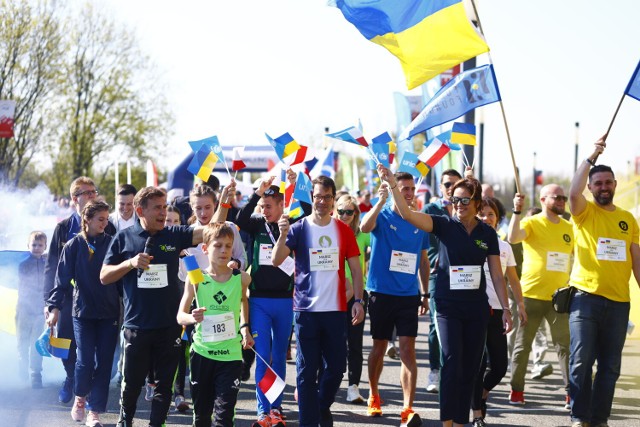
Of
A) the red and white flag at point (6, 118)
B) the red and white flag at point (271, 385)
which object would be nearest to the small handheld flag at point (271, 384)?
the red and white flag at point (271, 385)

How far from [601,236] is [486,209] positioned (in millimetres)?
1328

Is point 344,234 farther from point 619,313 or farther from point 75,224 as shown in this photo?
point 75,224

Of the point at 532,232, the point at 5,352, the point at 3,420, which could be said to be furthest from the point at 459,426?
the point at 5,352

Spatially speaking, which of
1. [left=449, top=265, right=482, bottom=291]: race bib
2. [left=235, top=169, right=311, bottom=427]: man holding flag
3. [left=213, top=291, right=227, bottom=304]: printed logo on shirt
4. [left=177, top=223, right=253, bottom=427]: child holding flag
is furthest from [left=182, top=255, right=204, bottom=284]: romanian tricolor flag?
[left=449, top=265, right=482, bottom=291]: race bib

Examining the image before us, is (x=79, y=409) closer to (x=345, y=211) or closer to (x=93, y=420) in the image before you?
(x=93, y=420)

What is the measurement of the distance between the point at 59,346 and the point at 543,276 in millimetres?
4684

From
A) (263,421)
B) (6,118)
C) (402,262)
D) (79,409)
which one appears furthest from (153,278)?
(6,118)

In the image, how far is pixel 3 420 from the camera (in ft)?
26.5

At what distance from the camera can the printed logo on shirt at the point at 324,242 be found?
24.1 feet

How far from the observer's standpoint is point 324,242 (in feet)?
24.2

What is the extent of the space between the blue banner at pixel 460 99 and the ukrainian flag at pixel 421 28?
0.23 meters

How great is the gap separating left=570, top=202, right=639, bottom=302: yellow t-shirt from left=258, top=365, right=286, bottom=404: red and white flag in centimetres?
260

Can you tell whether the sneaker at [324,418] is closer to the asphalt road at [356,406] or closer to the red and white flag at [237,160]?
the asphalt road at [356,406]

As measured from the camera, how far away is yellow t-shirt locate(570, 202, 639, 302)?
762 cm
